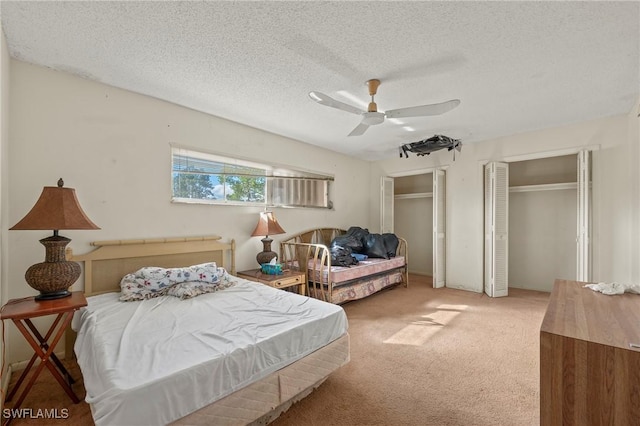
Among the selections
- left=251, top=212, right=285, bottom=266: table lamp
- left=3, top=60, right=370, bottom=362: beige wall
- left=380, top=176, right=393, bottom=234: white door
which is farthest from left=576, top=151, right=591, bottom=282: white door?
left=3, top=60, right=370, bottom=362: beige wall

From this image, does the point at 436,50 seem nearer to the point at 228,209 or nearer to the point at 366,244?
the point at 228,209

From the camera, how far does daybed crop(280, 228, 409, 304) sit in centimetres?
358

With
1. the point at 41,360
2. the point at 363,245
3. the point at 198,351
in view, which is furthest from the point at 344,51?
the point at 363,245

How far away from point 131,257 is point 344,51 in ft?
8.58

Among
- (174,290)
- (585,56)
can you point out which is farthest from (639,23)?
(174,290)

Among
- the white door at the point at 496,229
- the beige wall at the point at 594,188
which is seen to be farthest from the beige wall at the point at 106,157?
the white door at the point at 496,229

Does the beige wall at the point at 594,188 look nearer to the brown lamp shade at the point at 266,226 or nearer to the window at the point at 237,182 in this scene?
the window at the point at 237,182

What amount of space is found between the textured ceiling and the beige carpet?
7.94ft

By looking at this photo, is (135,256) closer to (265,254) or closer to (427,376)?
(265,254)

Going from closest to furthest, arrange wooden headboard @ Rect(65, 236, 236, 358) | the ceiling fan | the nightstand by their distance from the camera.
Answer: the ceiling fan, wooden headboard @ Rect(65, 236, 236, 358), the nightstand

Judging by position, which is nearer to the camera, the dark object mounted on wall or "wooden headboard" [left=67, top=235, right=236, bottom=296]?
"wooden headboard" [left=67, top=235, right=236, bottom=296]

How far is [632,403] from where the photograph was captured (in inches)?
40.9

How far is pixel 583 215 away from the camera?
3.56 metres

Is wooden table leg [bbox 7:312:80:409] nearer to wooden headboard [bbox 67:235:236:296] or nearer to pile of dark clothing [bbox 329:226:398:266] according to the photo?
wooden headboard [bbox 67:235:236:296]
